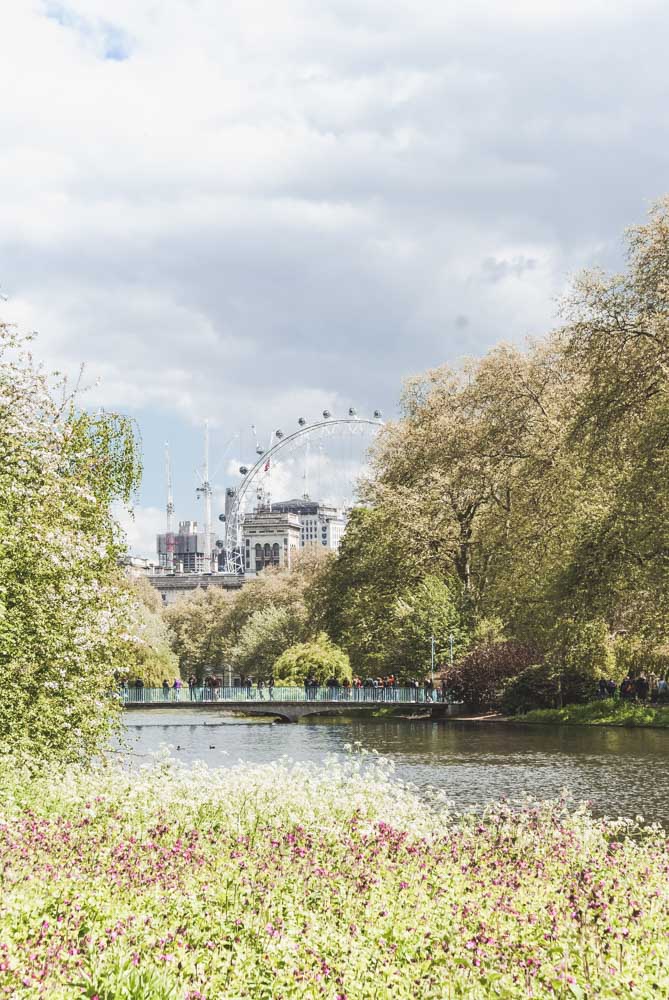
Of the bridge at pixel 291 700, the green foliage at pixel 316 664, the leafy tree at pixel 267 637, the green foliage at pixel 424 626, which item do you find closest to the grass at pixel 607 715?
the bridge at pixel 291 700

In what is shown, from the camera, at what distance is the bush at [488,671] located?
56.8 m

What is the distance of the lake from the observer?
2580 cm

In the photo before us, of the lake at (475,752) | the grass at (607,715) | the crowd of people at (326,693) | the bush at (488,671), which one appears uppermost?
the bush at (488,671)

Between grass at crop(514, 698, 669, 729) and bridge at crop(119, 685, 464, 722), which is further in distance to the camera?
bridge at crop(119, 685, 464, 722)

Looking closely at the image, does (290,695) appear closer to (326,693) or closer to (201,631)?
(326,693)

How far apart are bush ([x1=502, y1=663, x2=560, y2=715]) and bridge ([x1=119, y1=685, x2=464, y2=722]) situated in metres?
4.10

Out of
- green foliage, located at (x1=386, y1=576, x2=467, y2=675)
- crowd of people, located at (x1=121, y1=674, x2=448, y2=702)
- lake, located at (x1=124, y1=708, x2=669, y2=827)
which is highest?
green foliage, located at (x1=386, y1=576, x2=467, y2=675)

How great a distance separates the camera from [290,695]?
6122 centimetres

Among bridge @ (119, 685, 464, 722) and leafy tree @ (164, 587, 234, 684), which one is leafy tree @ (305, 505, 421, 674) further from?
leafy tree @ (164, 587, 234, 684)

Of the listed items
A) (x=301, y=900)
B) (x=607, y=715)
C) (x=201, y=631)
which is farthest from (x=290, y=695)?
(x=201, y=631)

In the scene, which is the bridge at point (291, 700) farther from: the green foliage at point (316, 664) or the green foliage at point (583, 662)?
the green foliage at point (583, 662)

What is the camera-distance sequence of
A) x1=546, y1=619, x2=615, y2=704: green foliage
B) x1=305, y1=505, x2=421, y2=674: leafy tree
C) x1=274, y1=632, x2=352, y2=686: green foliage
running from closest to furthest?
1. x1=546, y1=619, x2=615, y2=704: green foliage
2. x1=305, y1=505, x2=421, y2=674: leafy tree
3. x1=274, y1=632, x2=352, y2=686: green foliage

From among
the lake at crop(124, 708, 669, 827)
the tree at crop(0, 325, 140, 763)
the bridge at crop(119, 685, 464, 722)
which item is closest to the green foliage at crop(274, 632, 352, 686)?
the bridge at crop(119, 685, 464, 722)

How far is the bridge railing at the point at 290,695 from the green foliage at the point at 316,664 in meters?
4.05
